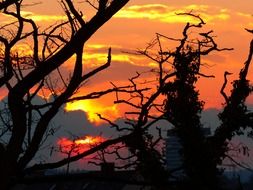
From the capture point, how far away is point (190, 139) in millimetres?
25328

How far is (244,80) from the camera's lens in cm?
2508

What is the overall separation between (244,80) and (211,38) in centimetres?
868

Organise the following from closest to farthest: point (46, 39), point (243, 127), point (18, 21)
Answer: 1. point (18, 21)
2. point (46, 39)
3. point (243, 127)

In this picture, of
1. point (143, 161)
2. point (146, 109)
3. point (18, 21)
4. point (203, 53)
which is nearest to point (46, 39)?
point (18, 21)

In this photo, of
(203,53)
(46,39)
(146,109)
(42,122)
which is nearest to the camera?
(42,122)

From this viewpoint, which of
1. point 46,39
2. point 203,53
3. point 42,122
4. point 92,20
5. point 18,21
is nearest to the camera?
point 92,20

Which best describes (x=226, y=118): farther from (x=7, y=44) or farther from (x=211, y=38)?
(x=7, y=44)

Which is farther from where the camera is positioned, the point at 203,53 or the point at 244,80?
the point at 244,80

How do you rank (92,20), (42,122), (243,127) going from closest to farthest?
(92,20)
(42,122)
(243,127)

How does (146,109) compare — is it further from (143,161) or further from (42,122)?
(143,161)

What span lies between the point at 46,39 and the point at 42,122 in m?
3.52

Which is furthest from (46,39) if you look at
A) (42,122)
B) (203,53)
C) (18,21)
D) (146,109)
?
(203,53)

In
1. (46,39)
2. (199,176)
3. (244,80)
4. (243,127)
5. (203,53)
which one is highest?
(46,39)

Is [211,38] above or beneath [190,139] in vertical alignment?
above
